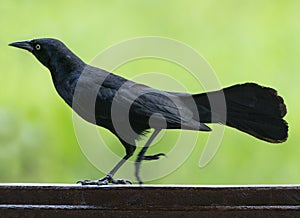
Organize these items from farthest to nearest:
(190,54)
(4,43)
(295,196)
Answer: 1. (4,43)
2. (190,54)
3. (295,196)

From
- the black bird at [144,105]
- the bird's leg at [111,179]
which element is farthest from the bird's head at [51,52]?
the bird's leg at [111,179]

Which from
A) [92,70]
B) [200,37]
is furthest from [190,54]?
[92,70]

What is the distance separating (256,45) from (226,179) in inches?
9.6

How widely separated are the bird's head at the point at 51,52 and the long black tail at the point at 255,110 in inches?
7.7

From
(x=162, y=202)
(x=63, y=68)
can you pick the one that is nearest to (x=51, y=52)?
(x=63, y=68)

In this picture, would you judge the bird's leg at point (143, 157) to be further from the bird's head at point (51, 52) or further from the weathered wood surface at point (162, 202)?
the bird's head at point (51, 52)

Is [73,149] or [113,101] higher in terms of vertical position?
[113,101]

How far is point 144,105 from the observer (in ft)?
3.09

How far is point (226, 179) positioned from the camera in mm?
1172

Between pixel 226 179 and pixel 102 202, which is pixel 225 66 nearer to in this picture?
pixel 226 179

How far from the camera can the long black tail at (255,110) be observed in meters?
0.92

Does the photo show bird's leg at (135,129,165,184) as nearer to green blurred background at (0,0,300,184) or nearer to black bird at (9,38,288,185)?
→ black bird at (9,38,288,185)

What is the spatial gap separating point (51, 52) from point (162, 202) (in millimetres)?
260

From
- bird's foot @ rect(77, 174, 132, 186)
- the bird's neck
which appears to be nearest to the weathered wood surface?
bird's foot @ rect(77, 174, 132, 186)
